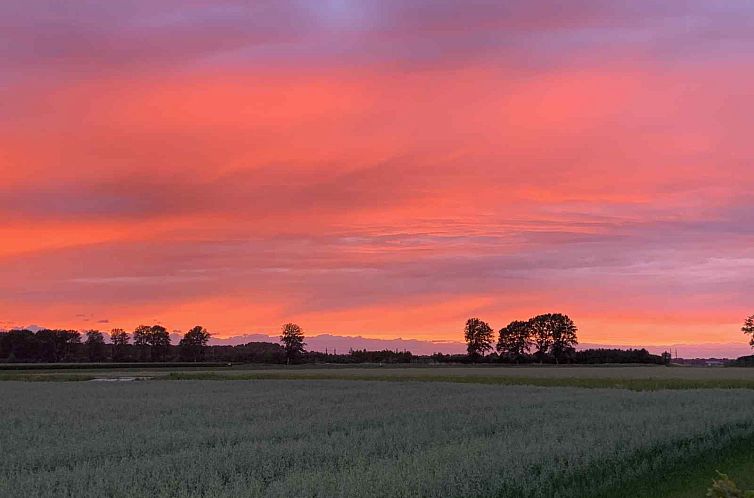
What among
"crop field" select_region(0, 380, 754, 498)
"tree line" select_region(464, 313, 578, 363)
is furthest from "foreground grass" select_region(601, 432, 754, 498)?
"tree line" select_region(464, 313, 578, 363)

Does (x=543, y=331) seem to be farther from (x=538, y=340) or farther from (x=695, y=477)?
(x=695, y=477)

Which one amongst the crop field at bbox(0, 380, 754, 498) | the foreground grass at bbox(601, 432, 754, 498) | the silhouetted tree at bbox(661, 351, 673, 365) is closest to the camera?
the crop field at bbox(0, 380, 754, 498)

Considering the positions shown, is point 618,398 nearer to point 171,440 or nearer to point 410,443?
point 410,443

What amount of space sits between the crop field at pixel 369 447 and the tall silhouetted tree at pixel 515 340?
14016 centimetres

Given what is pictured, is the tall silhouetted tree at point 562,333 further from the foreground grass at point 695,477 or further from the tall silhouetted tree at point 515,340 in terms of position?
the foreground grass at point 695,477

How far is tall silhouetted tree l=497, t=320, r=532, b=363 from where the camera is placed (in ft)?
568

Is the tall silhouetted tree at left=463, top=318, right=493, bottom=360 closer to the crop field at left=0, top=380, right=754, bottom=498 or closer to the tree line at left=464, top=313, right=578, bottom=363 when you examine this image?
the tree line at left=464, top=313, right=578, bottom=363

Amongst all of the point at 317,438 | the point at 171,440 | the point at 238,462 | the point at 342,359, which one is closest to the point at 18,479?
the point at 238,462

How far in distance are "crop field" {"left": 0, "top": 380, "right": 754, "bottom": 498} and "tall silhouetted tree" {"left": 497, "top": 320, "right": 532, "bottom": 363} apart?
140159mm

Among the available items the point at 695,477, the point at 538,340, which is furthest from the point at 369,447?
the point at 538,340

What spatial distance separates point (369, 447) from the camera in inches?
727

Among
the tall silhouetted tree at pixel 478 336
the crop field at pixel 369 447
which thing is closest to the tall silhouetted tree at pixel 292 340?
the tall silhouetted tree at pixel 478 336

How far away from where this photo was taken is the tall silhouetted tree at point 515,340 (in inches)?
6811

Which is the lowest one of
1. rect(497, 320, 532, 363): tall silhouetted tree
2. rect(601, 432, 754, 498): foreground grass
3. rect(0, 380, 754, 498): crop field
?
rect(601, 432, 754, 498): foreground grass
